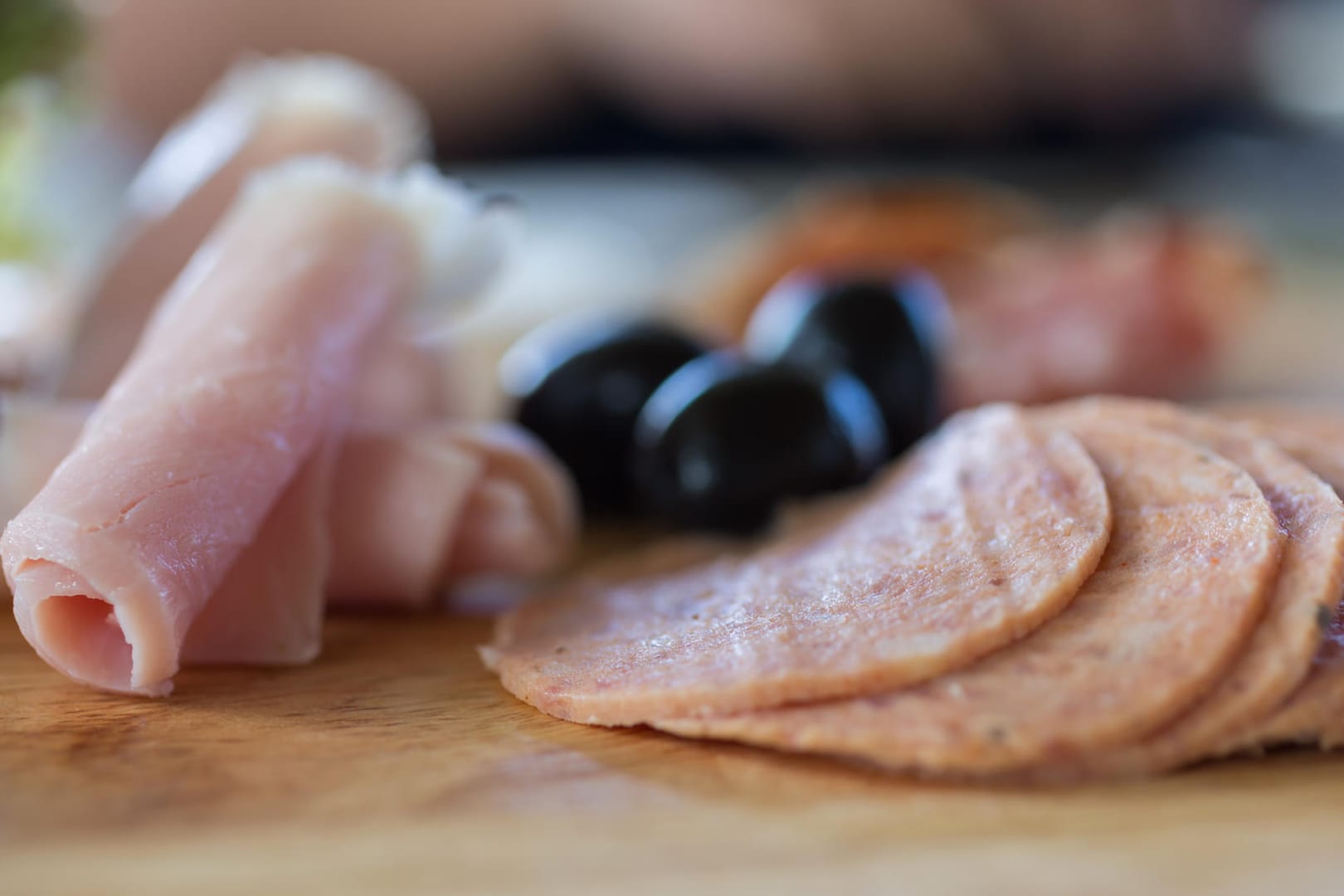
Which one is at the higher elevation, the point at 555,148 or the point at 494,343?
the point at 555,148

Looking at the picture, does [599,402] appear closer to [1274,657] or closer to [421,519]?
[421,519]

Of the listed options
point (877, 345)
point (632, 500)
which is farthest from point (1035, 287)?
point (632, 500)

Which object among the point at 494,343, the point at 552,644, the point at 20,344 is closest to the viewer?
the point at 552,644

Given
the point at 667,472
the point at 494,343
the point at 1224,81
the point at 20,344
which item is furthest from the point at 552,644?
the point at 1224,81

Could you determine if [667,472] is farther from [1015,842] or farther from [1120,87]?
[1120,87]

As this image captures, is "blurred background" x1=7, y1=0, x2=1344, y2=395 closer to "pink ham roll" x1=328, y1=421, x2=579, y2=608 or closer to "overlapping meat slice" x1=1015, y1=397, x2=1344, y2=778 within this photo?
"pink ham roll" x1=328, y1=421, x2=579, y2=608

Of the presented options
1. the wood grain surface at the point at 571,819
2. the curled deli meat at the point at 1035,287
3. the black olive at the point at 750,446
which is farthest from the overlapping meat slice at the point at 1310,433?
the curled deli meat at the point at 1035,287
